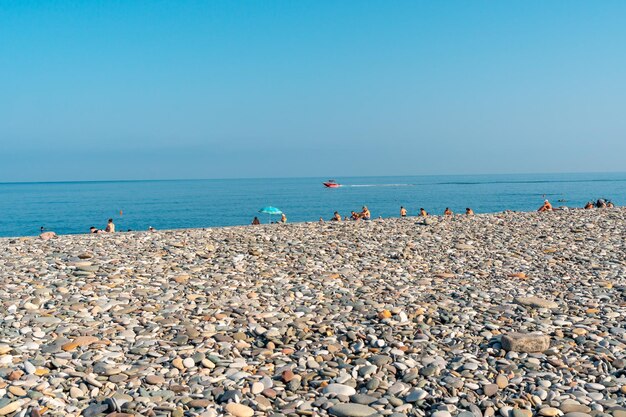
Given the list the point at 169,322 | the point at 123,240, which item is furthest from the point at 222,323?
the point at 123,240

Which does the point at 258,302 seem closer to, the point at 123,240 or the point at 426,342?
the point at 426,342

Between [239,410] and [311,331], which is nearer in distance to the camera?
[239,410]

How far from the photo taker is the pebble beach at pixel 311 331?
570 cm

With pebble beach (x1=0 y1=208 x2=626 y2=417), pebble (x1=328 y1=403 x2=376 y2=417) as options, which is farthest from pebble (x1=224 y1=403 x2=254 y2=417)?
pebble (x1=328 y1=403 x2=376 y2=417)

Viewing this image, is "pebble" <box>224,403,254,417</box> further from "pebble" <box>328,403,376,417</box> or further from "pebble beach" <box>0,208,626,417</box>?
"pebble" <box>328,403,376,417</box>

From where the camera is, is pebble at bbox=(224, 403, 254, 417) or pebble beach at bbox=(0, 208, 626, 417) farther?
pebble beach at bbox=(0, 208, 626, 417)

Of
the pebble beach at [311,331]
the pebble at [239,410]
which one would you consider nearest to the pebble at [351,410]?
the pebble beach at [311,331]

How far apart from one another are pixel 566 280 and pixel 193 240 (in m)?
9.18

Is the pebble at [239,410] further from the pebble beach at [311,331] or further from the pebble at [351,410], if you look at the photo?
the pebble at [351,410]

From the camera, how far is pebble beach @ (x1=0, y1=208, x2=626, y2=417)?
18.7ft

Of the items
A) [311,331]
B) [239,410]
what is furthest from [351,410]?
[311,331]

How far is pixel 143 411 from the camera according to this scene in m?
5.41

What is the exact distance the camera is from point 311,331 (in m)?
7.75

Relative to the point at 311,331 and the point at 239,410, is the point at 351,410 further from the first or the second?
the point at 311,331
